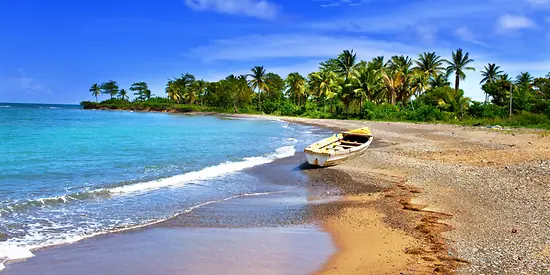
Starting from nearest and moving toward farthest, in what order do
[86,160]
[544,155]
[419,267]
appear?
[419,267] → [544,155] → [86,160]

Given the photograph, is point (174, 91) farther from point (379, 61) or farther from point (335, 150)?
point (335, 150)

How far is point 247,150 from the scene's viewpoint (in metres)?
22.0

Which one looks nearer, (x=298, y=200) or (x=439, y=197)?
(x=439, y=197)

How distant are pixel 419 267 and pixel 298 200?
16.5 feet

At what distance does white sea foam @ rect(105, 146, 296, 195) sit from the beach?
9.82 ft

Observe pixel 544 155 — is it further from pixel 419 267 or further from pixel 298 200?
pixel 419 267

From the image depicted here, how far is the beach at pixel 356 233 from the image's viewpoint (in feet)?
19.0

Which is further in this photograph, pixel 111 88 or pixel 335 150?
pixel 111 88

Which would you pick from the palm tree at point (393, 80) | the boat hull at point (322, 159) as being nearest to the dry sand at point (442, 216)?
the boat hull at point (322, 159)

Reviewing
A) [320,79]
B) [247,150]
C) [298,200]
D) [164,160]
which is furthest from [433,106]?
[298,200]

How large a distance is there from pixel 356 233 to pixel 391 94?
174 feet

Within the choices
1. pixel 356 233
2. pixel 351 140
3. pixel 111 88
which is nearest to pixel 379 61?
pixel 351 140

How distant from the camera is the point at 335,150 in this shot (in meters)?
16.4

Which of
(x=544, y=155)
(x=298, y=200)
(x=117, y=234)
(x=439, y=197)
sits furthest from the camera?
(x=544, y=155)
